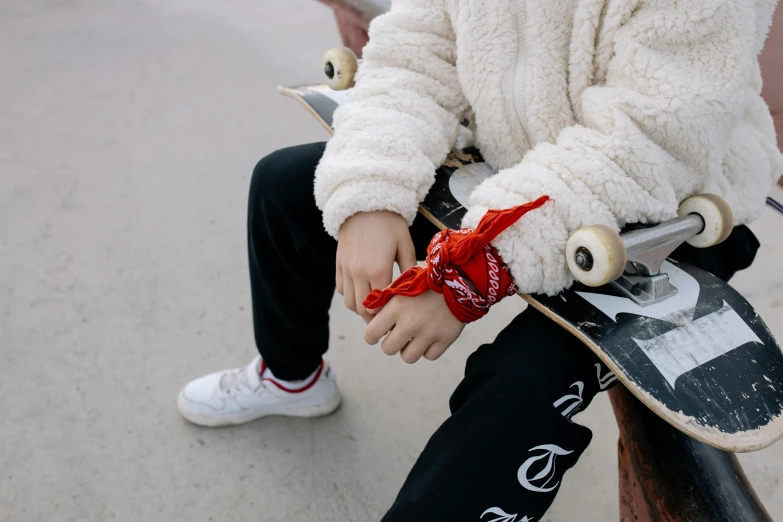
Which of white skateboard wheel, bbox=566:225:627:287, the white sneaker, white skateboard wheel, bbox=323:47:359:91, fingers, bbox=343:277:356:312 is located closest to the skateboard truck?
white skateboard wheel, bbox=566:225:627:287

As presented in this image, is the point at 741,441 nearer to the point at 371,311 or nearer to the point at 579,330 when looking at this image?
the point at 579,330

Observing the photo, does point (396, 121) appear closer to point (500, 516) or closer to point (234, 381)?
point (500, 516)

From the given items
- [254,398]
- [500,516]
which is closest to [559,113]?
[500,516]

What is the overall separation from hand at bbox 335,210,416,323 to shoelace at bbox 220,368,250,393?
17.1 inches

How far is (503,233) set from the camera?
22.0 inches

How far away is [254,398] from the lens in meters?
1.00

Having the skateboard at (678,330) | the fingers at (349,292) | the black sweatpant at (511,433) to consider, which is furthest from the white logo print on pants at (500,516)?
the fingers at (349,292)

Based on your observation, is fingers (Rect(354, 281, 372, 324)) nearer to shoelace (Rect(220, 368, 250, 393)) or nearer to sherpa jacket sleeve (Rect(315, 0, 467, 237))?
sherpa jacket sleeve (Rect(315, 0, 467, 237))

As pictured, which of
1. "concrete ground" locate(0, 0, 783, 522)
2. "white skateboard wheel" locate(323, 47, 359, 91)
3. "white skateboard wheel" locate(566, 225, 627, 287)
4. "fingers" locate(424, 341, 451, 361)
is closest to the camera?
"white skateboard wheel" locate(566, 225, 627, 287)

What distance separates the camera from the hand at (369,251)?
0.63 metres

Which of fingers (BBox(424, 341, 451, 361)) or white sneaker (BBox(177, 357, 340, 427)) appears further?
white sneaker (BBox(177, 357, 340, 427))

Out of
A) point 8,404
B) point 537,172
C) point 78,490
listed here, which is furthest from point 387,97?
point 8,404

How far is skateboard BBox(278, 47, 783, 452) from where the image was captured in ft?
1.61

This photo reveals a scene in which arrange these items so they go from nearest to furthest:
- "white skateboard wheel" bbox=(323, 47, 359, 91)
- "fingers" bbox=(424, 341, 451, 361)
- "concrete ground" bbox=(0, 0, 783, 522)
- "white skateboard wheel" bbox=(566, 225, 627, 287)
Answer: "white skateboard wheel" bbox=(566, 225, 627, 287), "fingers" bbox=(424, 341, 451, 361), "white skateboard wheel" bbox=(323, 47, 359, 91), "concrete ground" bbox=(0, 0, 783, 522)
